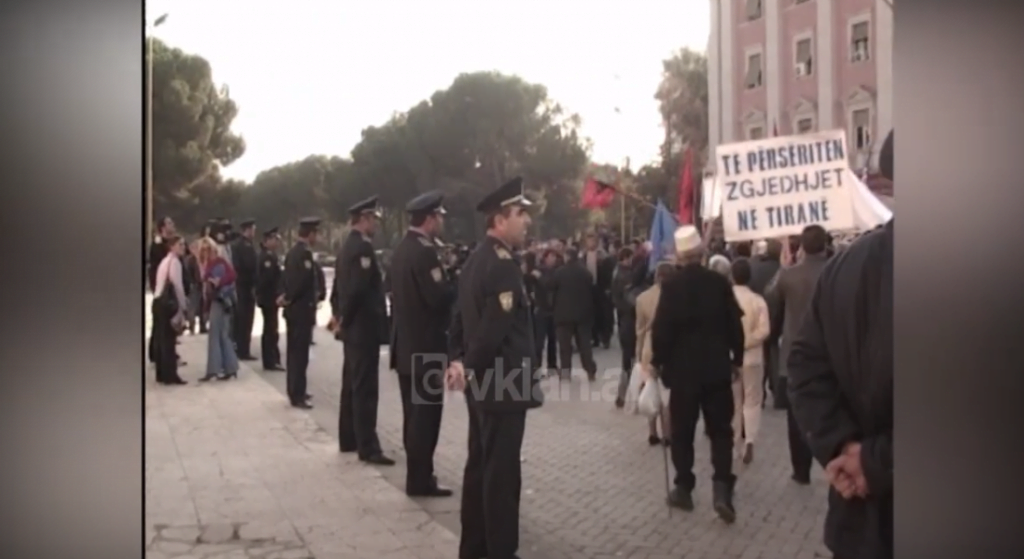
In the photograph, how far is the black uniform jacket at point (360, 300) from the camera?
16.4ft

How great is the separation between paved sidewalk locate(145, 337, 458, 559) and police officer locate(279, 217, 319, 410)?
0.66 ft

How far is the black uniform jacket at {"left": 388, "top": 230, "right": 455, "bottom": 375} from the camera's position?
15.0 ft

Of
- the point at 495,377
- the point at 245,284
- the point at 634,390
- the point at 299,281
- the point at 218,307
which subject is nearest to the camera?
the point at 495,377

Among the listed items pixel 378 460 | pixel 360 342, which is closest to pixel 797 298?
pixel 378 460

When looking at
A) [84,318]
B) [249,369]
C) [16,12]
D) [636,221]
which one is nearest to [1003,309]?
[636,221]

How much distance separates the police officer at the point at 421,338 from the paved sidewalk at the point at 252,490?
0.56ft

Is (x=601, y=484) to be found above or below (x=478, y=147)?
below

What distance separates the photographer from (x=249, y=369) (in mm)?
4066

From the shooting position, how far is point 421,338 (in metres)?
4.74

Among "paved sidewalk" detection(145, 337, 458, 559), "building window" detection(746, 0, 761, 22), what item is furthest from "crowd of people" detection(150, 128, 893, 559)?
"building window" detection(746, 0, 761, 22)

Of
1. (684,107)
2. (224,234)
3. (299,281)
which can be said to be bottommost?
(299,281)

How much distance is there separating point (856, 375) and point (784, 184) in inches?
37.2

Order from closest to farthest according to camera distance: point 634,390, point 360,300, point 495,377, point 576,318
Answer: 1. point 495,377
2. point 360,300
3. point 634,390
4. point 576,318

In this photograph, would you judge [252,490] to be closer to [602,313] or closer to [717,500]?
[717,500]
